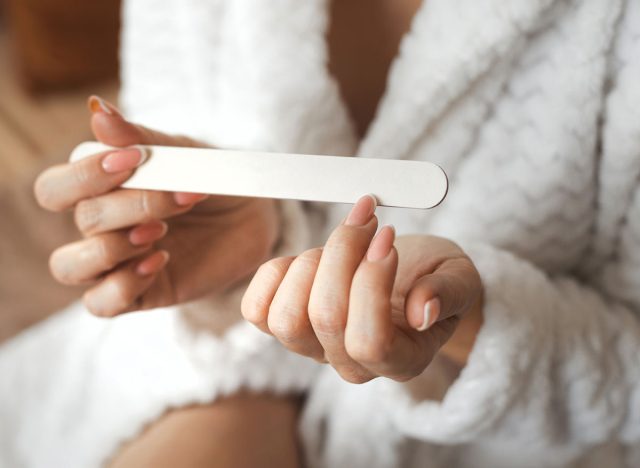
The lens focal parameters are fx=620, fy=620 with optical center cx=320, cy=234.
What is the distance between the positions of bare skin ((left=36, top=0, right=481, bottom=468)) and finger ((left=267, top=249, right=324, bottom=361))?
0.11 m

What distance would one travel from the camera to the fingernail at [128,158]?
330mm

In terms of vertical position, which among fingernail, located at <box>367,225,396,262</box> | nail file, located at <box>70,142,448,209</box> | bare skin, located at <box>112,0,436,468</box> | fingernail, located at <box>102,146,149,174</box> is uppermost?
fingernail, located at <box>102,146,149,174</box>

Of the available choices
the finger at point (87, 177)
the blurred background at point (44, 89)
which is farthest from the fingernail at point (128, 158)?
the blurred background at point (44, 89)

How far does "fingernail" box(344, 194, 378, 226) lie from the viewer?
0.88 feet

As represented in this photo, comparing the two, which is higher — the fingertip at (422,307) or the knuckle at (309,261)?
the knuckle at (309,261)

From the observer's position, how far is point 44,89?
1.02m

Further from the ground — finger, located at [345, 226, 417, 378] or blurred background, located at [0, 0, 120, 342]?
finger, located at [345, 226, 417, 378]

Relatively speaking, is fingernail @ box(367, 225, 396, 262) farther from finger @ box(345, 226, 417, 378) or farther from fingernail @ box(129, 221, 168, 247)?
fingernail @ box(129, 221, 168, 247)

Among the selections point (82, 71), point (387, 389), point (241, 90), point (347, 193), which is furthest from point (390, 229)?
point (82, 71)

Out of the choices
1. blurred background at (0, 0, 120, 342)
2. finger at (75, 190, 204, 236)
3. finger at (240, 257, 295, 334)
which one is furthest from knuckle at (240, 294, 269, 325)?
blurred background at (0, 0, 120, 342)

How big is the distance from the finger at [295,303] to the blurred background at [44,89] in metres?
0.58

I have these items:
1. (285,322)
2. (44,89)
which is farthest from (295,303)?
(44,89)

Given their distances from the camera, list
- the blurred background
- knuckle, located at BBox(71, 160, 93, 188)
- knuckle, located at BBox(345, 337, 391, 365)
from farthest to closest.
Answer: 1. the blurred background
2. knuckle, located at BBox(71, 160, 93, 188)
3. knuckle, located at BBox(345, 337, 391, 365)

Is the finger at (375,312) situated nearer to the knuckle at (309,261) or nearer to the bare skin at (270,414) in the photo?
the knuckle at (309,261)
